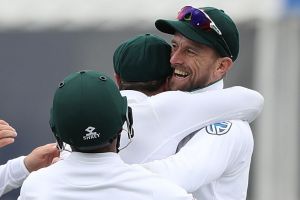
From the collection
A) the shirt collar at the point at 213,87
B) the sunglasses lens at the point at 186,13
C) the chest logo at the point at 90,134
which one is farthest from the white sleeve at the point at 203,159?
the sunglasses lens at the point at 186,13

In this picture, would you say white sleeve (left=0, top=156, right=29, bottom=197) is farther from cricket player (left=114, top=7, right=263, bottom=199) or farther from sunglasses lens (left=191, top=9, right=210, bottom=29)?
sunglasses lens (left=191, top=9, right=210, bottom=29)

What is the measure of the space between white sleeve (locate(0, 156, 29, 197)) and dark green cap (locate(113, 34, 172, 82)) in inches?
24.6

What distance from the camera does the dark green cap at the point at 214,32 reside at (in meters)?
3.45

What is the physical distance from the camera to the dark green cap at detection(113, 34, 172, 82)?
342cm

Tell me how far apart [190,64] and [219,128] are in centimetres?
26

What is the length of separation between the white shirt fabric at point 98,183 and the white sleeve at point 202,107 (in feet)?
1.36

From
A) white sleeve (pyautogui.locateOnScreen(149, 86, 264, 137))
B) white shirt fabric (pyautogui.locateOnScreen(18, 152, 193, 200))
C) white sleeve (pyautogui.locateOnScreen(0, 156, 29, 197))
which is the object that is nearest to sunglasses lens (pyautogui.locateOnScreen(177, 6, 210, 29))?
white sleeve (pyautogui.locateOnScreen(149, 86, 264, 137))

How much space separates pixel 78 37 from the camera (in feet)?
32.3

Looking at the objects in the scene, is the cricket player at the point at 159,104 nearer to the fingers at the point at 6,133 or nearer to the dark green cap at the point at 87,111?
the dark green cap at the point at 87,111

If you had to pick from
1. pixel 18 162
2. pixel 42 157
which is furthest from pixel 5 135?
pixel 18 162

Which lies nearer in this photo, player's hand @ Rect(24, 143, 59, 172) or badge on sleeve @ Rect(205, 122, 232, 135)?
badge on sleeve @ Rect(205, 122, 232, 135)

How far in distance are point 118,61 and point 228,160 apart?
1.73 feet

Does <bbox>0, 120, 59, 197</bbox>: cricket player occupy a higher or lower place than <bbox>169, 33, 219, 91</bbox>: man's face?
lower

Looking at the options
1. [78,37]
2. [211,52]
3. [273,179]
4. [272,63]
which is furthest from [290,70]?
[211,52]
